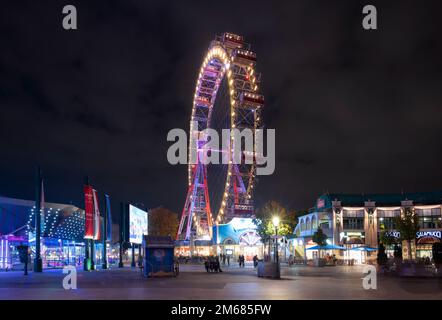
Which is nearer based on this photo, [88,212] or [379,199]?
[88,212]

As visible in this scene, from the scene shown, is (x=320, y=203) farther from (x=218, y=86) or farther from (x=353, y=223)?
(x=218, y=86)

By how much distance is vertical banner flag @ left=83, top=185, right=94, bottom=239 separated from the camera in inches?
1873

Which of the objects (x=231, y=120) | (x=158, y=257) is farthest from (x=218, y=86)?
(x=158, y=257)

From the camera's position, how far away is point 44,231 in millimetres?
82062

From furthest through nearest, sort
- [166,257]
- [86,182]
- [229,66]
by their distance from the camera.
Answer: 1. [229,66]
2. [86,182]
3. [166,257]

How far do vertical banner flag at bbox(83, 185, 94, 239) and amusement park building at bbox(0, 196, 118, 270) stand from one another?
11.4m

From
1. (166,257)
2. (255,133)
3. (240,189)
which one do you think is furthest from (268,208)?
(166,257)

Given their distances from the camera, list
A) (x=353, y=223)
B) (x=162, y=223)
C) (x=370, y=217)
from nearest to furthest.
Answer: (x=370, y=217)
(x=353, y=223)
(x=162, y=223)

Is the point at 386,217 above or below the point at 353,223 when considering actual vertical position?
above

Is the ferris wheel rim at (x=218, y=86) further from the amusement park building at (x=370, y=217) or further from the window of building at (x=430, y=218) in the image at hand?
the window of building at (x=430, y=218)

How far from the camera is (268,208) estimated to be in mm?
85375

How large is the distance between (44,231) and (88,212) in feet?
125
